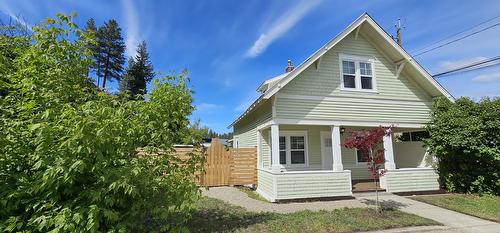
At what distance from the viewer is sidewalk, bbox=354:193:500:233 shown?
677 cm

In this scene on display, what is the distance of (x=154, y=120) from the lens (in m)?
4.84

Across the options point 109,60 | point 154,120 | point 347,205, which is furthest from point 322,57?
point 109,60

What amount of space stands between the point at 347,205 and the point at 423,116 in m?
6.08

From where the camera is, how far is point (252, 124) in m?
14.0

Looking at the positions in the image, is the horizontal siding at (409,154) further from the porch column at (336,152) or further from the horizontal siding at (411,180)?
the porch column at (336,152)

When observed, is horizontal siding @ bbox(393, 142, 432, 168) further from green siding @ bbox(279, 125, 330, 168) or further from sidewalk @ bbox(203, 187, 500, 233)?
green siding @ bbox(279, 125, 330, 168)

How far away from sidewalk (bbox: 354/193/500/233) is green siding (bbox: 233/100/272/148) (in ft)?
15.1

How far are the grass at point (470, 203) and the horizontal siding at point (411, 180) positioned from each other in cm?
66

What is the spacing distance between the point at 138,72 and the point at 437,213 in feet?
124

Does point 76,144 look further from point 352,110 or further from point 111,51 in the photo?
point 111,51

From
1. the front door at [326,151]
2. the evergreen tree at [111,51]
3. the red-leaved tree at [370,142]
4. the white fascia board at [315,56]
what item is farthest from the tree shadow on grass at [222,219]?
the evergreen tree at [111,51]

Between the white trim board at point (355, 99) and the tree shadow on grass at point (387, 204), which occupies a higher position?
the white trim board at point (355, 99)

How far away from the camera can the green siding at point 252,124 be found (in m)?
11.3

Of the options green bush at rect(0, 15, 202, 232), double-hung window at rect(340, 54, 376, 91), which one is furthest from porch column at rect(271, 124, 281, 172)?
green bush at rect(0, 15, 202, 232)
